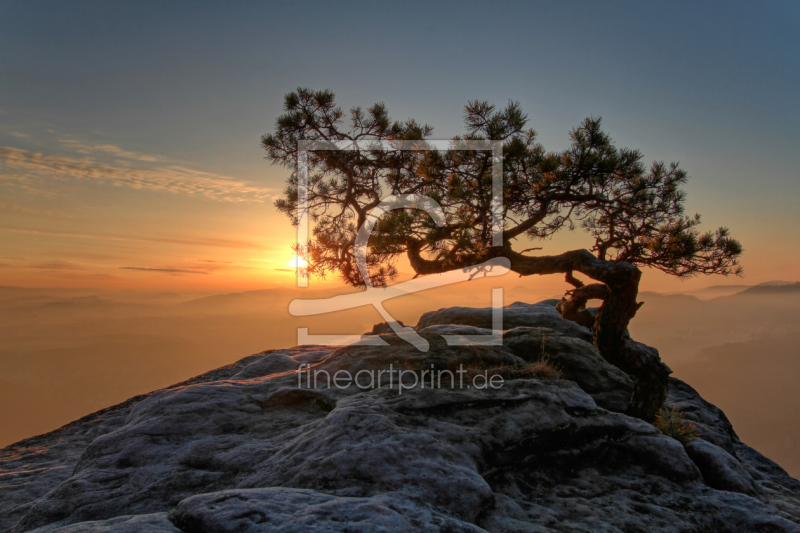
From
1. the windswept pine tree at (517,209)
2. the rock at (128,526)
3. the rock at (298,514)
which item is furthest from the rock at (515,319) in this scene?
the rock at (128,526)

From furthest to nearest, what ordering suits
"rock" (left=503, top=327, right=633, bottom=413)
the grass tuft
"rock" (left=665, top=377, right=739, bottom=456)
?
"rock" (left=665, top=377, right=739, bottom=456)
"rock" (left=503, top=327, right=633, bottom=413)
the grass tuft

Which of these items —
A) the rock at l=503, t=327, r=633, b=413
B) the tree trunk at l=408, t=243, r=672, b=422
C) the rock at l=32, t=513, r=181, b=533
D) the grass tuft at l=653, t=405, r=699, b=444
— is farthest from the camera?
the tree trunk at l=408, t=243, r=672, b=422

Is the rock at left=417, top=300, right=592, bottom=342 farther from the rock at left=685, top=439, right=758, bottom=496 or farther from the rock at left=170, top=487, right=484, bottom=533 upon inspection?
the rock at left=170, top=487, right=484, bottom=533

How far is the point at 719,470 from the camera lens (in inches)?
285

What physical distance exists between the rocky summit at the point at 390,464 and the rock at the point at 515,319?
5.35 meters

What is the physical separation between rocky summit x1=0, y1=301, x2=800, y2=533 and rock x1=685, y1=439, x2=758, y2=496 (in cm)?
3

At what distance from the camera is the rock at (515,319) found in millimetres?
15109

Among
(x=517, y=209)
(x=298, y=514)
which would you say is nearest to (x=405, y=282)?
(x=517, y=209)

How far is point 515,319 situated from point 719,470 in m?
9.48

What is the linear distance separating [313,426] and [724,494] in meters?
6.64

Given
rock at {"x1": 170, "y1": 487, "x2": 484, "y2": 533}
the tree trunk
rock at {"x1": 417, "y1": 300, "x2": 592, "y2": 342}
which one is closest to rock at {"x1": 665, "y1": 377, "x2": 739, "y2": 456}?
the tree trunk

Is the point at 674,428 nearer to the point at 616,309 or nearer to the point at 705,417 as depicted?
the point at 616,309

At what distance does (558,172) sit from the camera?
10953mm

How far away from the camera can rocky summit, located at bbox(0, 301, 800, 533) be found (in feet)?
13.5
